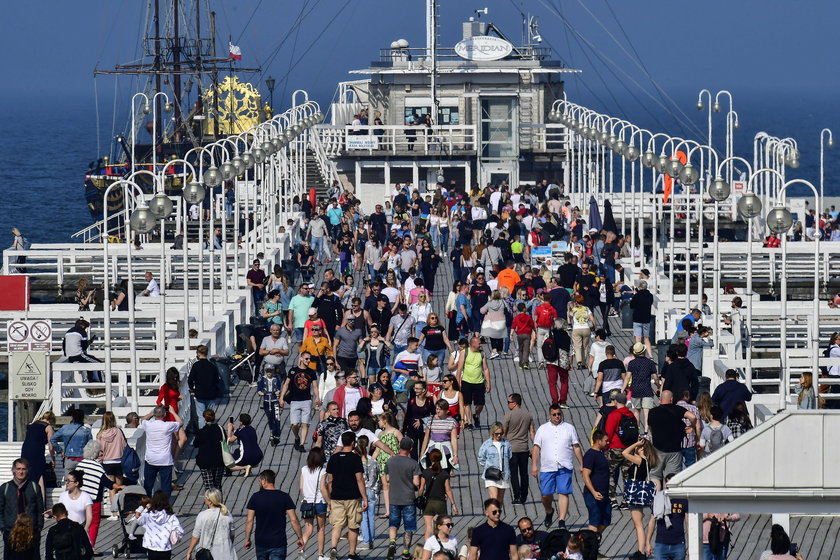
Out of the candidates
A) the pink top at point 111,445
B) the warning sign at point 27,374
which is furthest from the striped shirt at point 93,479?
the warning sign at point 27,374

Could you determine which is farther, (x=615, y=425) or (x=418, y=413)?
(x=418, y=413)

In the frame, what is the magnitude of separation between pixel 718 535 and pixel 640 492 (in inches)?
57.8

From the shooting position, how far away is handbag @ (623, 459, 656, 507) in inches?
682

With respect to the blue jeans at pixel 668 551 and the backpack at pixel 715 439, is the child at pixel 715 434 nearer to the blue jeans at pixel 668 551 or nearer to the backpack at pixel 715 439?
the backpack at pixel 715 439

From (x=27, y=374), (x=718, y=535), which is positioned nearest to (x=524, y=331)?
(x=27, y=374)

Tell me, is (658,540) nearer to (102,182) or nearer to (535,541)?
(535,541)

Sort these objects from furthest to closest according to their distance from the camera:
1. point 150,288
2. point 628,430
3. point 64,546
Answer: point 150,288 < point 628,430 < point 64,546

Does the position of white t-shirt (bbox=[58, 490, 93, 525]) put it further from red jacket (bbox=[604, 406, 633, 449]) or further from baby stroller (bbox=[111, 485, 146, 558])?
red jacket (bbox=[604, 406, 633, 449])

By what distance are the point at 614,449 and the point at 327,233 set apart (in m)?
20.4

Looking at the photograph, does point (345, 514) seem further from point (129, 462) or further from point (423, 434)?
point (129, 462)

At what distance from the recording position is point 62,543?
51.5 ft

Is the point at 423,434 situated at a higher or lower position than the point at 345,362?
lower

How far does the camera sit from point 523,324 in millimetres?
26766

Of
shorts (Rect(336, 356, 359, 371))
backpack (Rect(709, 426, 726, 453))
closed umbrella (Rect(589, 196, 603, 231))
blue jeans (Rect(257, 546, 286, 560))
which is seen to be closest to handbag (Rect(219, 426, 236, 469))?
blue jeans (Rect(257, 546, 286, 560))
